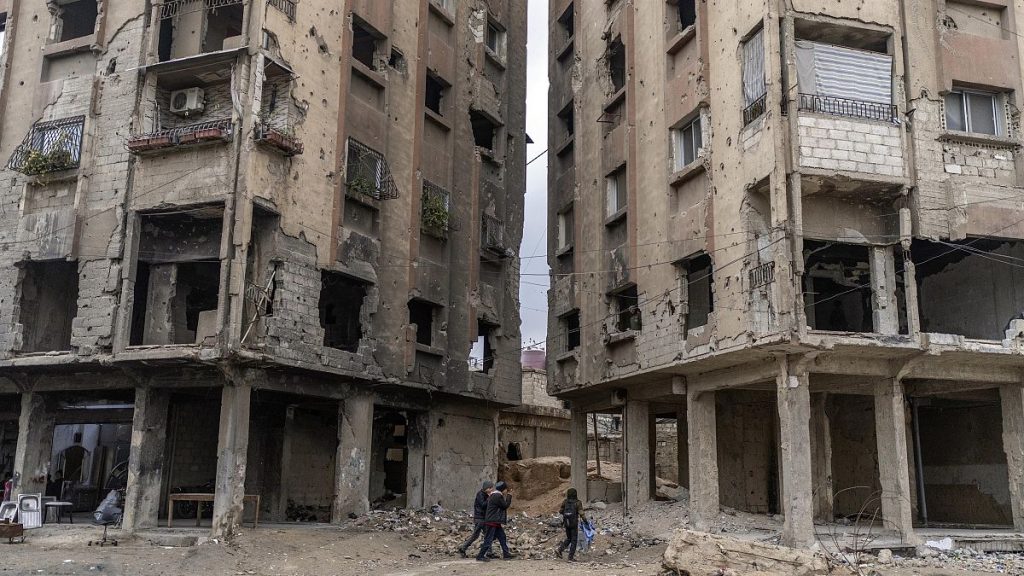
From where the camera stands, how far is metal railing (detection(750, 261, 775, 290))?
17125mm

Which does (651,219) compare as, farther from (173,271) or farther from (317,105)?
(173,271)

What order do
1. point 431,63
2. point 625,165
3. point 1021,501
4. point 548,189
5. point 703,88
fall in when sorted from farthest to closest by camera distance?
point 548,189
point 431,63
point 625,165
point 703,88
point 1021,501

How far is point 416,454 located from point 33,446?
10271 mm

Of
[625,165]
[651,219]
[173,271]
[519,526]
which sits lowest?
[519,526]

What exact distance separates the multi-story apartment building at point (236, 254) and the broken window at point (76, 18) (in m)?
0.06

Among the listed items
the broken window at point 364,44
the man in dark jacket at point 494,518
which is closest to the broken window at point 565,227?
the broken window at point 364,44

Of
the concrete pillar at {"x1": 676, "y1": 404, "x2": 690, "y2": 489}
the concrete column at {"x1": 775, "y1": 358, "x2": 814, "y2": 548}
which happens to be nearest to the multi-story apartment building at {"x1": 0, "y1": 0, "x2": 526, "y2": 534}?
the concrete pillar at {"x1": 676, "y1": 404, "x2": 690, "y2": 489}

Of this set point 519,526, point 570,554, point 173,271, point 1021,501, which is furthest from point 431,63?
point 1021,501

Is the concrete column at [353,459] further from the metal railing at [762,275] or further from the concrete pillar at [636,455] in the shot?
the metal railing at [762,275]

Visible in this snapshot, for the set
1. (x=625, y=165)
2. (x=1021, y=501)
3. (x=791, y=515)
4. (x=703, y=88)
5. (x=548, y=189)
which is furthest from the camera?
(x=548, y=189)

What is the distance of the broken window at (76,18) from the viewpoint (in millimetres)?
23719

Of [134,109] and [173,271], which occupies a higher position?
[134,109]

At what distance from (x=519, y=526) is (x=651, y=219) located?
29.6 ft

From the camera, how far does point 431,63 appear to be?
1057 inches
